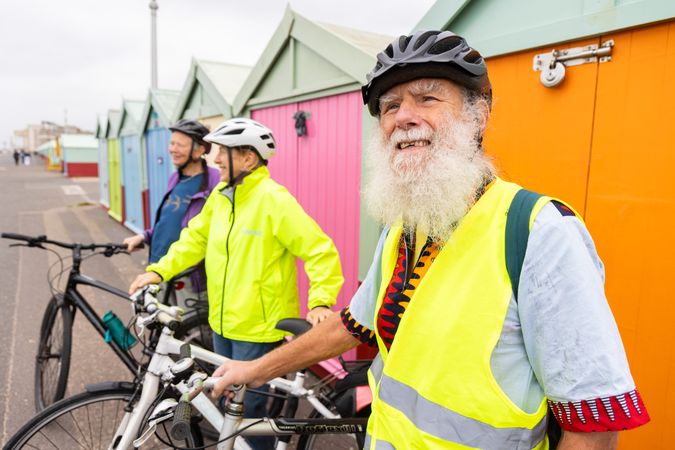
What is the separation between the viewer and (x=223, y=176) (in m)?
2.83

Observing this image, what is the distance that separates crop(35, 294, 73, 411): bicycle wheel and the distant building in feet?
342

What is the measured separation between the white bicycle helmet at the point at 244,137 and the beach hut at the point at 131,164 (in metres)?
7.85

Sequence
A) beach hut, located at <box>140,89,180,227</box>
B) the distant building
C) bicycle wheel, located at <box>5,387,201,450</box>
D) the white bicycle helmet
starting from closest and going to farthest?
1. bicycle wheel, located at <box>5,387,201,450</box>
2. the white bicycle helmet
3. beach hut, located at <box>140,89,180,227</box>
4. the distant building

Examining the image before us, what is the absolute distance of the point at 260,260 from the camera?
102 inches

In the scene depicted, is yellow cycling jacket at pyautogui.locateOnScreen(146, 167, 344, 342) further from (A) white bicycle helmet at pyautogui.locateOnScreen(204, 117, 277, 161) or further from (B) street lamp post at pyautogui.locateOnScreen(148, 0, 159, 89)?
(B) street lamp post at pyautogui.locateOnScreen(148, 0, 159, 89)

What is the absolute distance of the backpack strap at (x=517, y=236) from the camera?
1.02 m

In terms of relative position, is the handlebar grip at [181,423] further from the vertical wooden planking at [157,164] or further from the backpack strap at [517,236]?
the vertical wooden planking at [157,164]

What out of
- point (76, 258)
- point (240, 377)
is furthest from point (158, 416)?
A: point (76, 258)

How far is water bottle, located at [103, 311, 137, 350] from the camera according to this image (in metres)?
3.03

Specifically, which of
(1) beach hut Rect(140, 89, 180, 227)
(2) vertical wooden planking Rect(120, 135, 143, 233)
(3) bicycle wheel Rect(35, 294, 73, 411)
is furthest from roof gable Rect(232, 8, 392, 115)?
(2) vertical wooden planking Rect(120, 135, 143, 233)

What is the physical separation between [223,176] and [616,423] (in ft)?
7.88

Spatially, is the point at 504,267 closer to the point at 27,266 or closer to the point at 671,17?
the point at 671,17

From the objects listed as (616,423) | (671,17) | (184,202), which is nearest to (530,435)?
(616,423)

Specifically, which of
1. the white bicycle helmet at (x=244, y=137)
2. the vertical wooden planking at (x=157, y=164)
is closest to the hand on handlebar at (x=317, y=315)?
the white bicycle helmet at (x=244, y=137)
